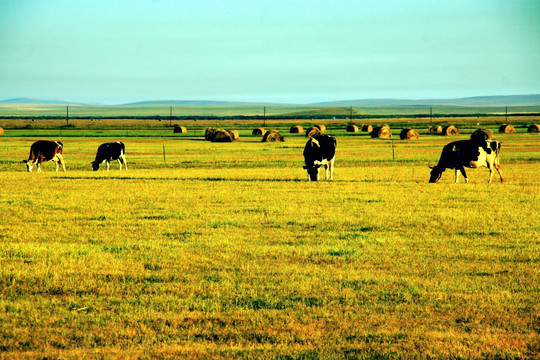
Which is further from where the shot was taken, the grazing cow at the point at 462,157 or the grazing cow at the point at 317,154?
the grazing cow at the point at 317,154

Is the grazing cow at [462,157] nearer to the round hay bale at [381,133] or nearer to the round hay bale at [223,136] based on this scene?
the round hay bale at [223,136]

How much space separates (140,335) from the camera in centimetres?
717

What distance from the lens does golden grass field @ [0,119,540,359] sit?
22.9ft

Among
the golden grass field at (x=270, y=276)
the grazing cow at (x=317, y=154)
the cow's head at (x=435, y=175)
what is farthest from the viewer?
the grazing cow at (x=317, y=154)

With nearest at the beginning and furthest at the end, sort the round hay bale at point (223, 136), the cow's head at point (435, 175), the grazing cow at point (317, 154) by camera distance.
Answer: the cow's head at point (435, 175)
the grazing cow at point (317, 154)
the round hay bale at point (223, 136)

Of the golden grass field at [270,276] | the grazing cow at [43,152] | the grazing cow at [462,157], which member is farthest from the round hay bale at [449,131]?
the golden grass field at [270,276]

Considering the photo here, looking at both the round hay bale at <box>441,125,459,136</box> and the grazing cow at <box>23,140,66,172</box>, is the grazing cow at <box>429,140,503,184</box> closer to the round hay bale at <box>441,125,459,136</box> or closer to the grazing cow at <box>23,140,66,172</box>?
the grazing cow at <box>23,140,66,172</box>

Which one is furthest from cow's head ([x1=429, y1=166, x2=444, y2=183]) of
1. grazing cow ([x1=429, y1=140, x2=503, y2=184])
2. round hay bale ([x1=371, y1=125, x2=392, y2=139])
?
round hay bale ([x1=371, y1=125, x2=392, y2=139])

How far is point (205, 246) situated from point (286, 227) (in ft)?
9.24

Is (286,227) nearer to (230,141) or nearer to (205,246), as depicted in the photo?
(205,246)

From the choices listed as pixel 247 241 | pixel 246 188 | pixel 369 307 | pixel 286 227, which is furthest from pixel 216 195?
pixel 369 307

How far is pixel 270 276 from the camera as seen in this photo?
979 cm

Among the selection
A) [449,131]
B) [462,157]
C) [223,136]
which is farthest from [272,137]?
[462,157]

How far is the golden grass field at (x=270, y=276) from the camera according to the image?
6.99 meters
